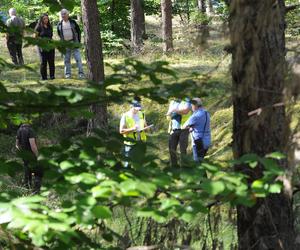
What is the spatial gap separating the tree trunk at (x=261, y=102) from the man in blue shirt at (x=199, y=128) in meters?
4.88

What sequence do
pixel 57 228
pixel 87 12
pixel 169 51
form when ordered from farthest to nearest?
pixel 169 51 → pixel 87 12 → pixel 57 228

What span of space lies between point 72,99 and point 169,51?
15.6m

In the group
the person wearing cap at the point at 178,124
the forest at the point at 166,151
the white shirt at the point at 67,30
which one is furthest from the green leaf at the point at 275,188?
the white shirt at the point at 67,30

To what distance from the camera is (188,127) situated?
9.02m

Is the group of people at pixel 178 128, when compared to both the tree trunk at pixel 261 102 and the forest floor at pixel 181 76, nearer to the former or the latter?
the forest floor at pixel 181 76

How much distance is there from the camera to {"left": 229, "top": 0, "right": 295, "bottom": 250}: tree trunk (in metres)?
3.49

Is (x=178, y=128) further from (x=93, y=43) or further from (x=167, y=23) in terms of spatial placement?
(x=167, y=23)

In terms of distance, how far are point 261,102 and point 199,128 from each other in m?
5.36

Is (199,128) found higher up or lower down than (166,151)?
lower down

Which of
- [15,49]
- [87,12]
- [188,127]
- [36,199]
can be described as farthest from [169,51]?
[36,199]

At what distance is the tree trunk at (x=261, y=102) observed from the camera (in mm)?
3494

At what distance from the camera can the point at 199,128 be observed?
30.0ft

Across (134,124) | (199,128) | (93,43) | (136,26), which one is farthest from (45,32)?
(136,26)

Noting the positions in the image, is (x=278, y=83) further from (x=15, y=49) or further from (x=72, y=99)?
(x=15, y=49)
